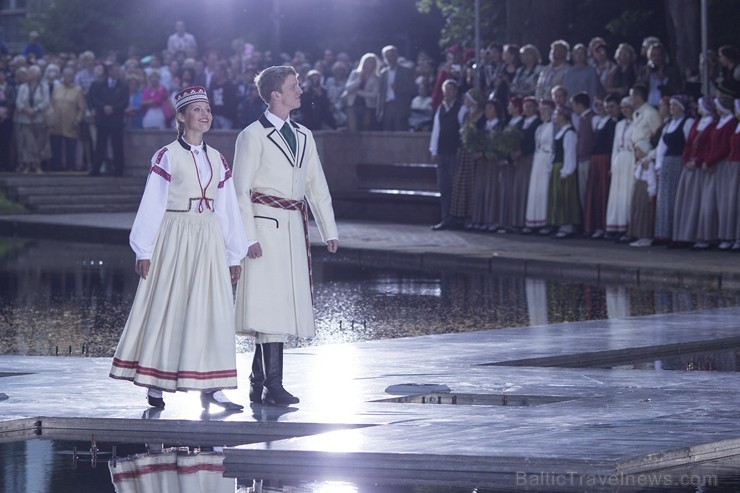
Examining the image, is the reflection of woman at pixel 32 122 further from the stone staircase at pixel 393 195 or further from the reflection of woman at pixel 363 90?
the stone staircase at pixel 393 195

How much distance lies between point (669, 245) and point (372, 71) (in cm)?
824

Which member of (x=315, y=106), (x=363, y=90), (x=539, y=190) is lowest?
(x=539, y=190)

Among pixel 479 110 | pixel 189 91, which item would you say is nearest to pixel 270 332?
pixel 189 91

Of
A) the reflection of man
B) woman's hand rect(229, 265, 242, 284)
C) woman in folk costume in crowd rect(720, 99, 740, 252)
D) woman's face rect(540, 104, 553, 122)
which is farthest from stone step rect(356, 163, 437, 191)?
woman's hand rect(229, 265, 242, 284)

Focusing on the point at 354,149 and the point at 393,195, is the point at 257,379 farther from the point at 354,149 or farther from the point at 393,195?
the point at 354,149

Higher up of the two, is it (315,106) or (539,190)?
(315,106)

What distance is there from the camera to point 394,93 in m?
28.3

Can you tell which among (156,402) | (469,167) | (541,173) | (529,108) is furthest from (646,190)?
(156,402)

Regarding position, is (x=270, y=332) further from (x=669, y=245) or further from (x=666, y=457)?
(x=669, y=245)

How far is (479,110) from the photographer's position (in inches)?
969

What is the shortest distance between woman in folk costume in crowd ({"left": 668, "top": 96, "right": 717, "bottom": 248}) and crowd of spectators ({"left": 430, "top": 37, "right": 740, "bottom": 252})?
1 cm

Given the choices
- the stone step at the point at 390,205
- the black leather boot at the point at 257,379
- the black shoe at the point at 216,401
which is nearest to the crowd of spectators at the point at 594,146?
the stone step at the point at 390,205

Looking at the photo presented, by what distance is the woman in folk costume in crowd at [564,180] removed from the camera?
22938 millimetres
